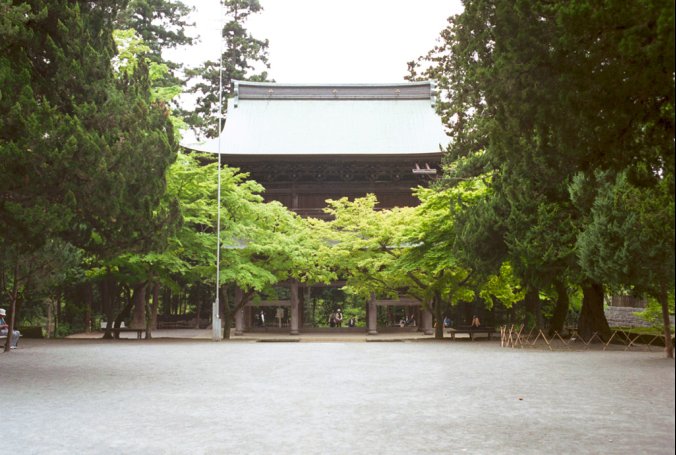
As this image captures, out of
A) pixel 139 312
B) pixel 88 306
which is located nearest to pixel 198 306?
pixel 139 312

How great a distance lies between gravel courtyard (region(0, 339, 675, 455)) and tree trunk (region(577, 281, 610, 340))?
19.7ft

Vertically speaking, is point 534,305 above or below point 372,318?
above

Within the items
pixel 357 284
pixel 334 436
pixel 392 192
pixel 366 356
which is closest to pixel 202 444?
pixel 334 436

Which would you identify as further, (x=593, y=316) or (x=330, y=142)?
(x=330, y=142)

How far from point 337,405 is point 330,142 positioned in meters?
26.9

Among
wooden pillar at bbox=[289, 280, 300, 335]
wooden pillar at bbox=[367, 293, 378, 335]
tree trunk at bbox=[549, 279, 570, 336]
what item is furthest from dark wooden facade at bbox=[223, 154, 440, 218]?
tree trunk at bbox=[549, 279, 570, 336]

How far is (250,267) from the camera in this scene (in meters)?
27.9

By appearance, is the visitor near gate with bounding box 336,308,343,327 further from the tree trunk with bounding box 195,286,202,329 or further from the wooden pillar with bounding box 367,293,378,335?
the tree trunk with bounding box 195,286,202,329

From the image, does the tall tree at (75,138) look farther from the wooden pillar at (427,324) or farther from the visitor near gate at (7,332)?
the wooden pillar at (427,324)

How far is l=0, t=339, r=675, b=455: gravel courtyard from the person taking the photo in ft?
25.9

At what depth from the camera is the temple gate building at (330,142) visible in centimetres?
3400

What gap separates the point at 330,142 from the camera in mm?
36688

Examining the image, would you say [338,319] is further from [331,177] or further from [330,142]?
[330,142]

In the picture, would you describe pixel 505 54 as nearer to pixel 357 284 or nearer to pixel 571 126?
pixel 571 126
